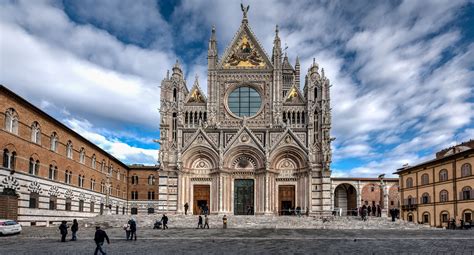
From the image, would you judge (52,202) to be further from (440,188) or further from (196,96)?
(440,188)

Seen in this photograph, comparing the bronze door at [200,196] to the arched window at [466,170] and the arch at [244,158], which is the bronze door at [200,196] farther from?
the arched window at [466,170]

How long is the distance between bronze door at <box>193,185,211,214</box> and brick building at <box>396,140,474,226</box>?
2810 centimetres

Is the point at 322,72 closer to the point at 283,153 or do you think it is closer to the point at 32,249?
the point at 283,153

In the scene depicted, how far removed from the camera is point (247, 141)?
52.4 metres

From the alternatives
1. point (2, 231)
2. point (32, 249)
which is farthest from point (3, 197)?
point (32, 249)

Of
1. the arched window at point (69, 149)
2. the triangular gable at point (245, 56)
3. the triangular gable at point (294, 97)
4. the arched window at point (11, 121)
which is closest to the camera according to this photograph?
the arched window at point (11, 121)

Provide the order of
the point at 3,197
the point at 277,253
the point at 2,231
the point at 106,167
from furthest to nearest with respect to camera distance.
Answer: the point at 106,167 → the point at 3,197 → the point at 2,231 → the point at 277,253

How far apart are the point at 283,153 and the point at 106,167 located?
950 inches

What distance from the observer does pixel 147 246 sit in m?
22.3

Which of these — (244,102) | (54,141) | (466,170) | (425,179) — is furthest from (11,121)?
(425,179)

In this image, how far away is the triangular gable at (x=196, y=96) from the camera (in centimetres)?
5428

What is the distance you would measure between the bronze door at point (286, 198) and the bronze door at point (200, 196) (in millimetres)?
8682

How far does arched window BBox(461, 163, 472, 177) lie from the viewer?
47.4 meters

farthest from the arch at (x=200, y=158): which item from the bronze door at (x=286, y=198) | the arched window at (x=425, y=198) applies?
the arched window at (x=425, y=198)
